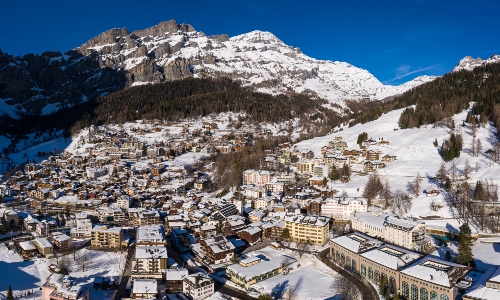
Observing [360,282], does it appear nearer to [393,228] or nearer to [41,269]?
[393,228]

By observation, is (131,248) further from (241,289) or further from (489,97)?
(489,97)

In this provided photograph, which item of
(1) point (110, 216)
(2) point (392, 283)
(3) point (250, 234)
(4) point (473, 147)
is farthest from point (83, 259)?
(4) point (473, 147)

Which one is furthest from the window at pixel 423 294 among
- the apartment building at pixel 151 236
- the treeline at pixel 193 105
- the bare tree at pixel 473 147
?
the treeline at pixel 193 105

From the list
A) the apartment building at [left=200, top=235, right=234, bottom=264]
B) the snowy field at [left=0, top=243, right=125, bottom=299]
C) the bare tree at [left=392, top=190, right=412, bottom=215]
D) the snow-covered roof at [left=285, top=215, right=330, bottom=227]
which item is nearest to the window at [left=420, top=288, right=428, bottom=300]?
the snow-covered roof at [left=285, top=215, right=330, bottom=227]

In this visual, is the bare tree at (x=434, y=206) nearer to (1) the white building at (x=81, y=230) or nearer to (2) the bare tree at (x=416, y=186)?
(2) the bare tree at (x=416, y=186)

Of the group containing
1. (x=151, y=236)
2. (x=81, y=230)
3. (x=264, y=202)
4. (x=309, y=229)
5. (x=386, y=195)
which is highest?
(x=386, y=195)

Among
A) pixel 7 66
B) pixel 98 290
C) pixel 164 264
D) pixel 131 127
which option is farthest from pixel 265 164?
pixel 7 66

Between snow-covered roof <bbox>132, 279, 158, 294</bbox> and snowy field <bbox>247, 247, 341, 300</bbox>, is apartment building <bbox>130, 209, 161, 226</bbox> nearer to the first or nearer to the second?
snow-covered roof <bbox>132, 279, 158, 294</bbox>
